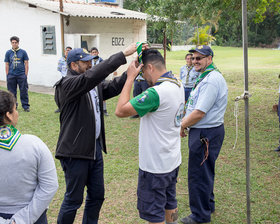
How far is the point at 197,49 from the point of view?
145 inches

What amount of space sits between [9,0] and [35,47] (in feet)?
9.02

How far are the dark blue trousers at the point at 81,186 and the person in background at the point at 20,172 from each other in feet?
3.08

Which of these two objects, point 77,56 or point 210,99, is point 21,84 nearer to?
point 77,56

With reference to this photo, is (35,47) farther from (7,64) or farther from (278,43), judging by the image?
(278,43)

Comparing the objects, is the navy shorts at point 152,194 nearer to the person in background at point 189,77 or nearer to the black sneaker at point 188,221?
the black sneaker at point 188,221

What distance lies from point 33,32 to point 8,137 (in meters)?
14.0

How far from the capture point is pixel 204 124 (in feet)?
11.9

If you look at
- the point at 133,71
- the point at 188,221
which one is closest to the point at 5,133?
the point at 133,71

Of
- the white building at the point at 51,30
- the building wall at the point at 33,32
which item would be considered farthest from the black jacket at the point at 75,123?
the building wall at the point at 33,32

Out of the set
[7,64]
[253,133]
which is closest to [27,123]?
[7,64]

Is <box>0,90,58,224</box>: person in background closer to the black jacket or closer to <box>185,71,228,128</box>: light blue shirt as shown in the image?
the black jacket

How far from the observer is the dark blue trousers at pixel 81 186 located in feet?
10.5

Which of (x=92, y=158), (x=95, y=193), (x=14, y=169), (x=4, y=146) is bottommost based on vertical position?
(x=95, y=193)

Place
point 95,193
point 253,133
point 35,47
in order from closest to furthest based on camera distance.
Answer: point 95,193 < point 253,133 < point 35,47
